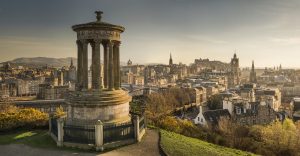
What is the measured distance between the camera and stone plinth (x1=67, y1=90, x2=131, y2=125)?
766 inches

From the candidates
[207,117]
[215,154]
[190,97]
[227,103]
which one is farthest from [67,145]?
[190,97]

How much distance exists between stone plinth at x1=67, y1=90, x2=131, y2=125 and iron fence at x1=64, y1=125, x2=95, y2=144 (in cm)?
151

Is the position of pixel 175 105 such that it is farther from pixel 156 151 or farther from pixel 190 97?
pixel 156 151

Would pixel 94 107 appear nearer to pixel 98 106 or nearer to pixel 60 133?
pixel 98 106

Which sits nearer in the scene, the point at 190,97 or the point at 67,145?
the point at 67,145

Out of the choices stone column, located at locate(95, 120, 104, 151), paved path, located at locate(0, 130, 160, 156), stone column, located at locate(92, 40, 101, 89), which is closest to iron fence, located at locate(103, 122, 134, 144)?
stone column, located at locate(95, 120, 104, 151)

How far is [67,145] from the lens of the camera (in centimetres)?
1800

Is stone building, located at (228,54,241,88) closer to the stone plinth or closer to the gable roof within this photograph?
the gable roof

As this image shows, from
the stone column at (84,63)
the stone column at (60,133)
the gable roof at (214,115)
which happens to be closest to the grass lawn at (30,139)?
the stone column at (60,133)

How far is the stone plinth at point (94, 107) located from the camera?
766 inches

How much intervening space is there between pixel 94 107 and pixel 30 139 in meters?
4.77

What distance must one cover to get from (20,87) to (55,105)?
52924 millimetres

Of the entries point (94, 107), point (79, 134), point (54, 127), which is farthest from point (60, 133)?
point (94, 107)

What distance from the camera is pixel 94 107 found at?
19453mm
